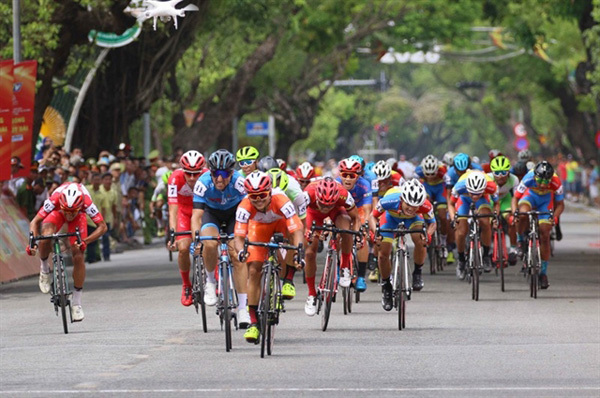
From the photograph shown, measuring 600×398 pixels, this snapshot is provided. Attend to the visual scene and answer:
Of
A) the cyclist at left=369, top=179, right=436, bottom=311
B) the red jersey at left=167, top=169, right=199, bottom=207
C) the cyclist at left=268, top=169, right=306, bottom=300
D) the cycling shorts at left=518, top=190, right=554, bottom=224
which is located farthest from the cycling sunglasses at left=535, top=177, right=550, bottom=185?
the red jersey at left=167, top=169, right=199, bottom=207

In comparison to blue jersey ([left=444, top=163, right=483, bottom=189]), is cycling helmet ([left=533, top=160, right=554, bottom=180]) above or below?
above

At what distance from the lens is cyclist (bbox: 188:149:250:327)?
1614cm

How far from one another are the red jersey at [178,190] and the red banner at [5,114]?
9.09 m

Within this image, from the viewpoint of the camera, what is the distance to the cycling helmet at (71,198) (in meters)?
17.8

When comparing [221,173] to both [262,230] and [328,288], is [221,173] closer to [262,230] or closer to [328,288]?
[262,230]

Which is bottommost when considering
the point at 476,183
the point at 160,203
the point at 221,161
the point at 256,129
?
the point at 160,203

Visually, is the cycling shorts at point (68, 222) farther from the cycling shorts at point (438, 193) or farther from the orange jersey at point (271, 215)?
the cycling shorts at point (438, 193)

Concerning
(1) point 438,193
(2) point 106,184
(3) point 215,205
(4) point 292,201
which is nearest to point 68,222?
(3) point 215,205

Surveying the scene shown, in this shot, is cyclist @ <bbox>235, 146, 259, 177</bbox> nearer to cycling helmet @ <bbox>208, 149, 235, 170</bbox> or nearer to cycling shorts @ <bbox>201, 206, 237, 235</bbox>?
cycling shorts @ <bbox>201, 206, 237, 235</bbox>

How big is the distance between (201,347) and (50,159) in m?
16.3

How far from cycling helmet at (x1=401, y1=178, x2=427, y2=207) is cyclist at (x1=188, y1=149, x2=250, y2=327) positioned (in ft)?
7.52

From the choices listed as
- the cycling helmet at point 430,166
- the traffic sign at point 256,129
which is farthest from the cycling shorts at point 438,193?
the traffic sign at point 256,129

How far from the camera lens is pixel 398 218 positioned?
1916 centimetres

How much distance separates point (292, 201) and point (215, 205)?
1.02m
